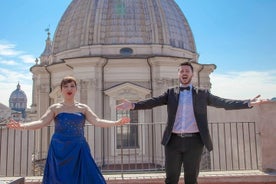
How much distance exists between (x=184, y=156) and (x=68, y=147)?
58.1 inches

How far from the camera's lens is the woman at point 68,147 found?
13.3 feet

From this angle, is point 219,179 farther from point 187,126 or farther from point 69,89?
point 69,89

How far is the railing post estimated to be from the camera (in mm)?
6539

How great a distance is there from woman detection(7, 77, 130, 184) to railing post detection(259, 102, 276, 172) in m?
3.84

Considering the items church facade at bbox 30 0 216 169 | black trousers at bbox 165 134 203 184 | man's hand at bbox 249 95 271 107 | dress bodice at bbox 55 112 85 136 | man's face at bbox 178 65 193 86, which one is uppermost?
church facade at bbox 30 0 216 169

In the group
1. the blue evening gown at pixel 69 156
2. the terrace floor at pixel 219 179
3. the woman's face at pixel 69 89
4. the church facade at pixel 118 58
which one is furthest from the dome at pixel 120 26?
the blue evening gown at pixel 69 156

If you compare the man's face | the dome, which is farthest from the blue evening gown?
the dome

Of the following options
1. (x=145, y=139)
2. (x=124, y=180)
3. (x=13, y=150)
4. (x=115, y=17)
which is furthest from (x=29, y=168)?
(x=115, y=17)

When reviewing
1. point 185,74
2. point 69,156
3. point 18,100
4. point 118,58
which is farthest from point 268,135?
point 18,100

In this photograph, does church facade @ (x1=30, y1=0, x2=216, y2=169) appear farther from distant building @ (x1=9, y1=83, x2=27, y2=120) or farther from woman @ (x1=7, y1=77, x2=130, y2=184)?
distant building @ (x1=9, y1=83, x2=27, y2=120)

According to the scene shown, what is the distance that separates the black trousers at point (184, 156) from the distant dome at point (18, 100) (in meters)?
89.4

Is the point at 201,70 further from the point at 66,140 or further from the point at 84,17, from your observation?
the point at 66,140

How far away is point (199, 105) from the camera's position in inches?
165

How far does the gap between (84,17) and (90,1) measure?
4.45 feet
